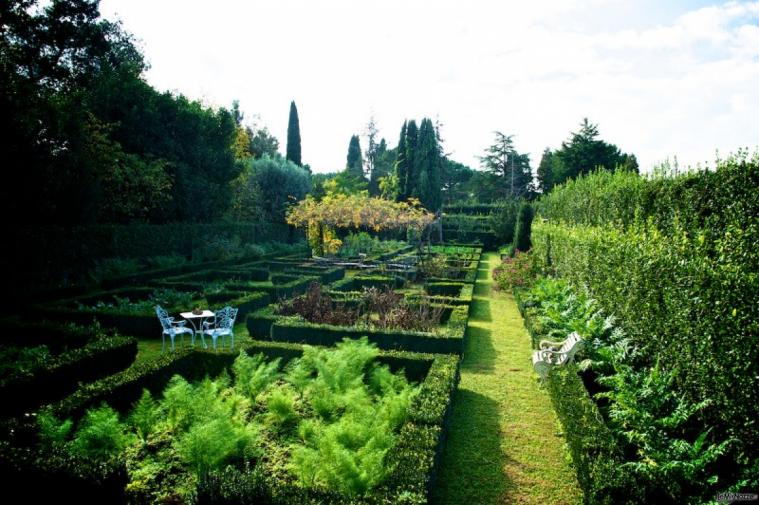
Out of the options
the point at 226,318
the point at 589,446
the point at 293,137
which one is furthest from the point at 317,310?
the point at 293,137

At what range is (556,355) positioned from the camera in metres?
7.43

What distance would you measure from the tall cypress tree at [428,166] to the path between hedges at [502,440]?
34413 millimetres

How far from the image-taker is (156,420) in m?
5.66

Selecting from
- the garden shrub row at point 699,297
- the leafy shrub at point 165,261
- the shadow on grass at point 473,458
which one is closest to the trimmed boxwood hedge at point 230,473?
the shadow on grass at point 473,458

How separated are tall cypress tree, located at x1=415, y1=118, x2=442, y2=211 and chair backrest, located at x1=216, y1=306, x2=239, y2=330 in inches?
1352

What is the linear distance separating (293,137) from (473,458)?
42136 millimetres

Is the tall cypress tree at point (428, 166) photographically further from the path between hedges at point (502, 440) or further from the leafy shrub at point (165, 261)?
the path between hedges at point (502, 440)

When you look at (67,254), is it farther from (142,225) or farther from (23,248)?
(142,225)

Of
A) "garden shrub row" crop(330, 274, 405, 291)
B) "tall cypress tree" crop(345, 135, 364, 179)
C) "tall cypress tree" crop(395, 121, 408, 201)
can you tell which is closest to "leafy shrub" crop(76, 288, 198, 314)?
"garden shrub row" crop(330, 274, 405, 291)

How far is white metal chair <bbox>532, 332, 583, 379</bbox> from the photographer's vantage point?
23.5 feet

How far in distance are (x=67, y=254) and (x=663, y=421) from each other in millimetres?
17158

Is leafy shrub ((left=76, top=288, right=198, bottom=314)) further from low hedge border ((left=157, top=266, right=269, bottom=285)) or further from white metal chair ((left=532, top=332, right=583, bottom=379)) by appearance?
white metal chair ((left=532, top=332, right=583, bottom=379))

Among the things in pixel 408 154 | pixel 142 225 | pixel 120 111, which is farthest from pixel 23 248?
pixel 408 154

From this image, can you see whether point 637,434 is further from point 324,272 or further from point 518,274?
point 324,272
